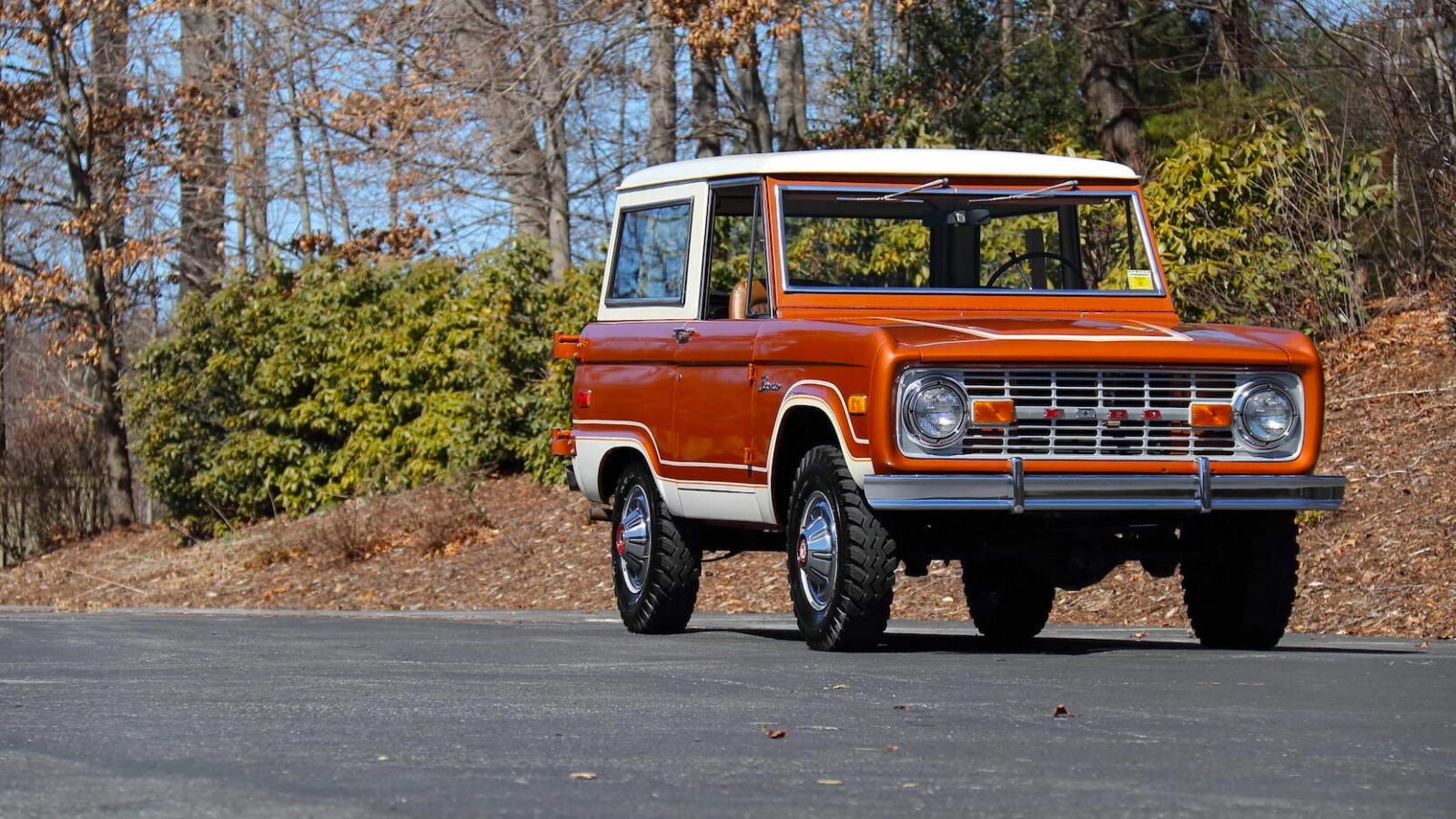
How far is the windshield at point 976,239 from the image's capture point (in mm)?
11273

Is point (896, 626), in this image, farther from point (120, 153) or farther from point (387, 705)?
point (120, 153)

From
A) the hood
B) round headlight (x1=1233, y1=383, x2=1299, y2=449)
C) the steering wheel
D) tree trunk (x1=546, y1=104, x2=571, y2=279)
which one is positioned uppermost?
tree trunk (x1=546, y1=104, x2=571, y2=279)

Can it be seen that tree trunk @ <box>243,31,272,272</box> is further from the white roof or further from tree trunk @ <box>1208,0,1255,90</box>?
the white roof

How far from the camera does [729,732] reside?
22.6ft

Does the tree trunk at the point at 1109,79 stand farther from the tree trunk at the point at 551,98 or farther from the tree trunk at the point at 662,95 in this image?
the tree trunk at the point at 551,98

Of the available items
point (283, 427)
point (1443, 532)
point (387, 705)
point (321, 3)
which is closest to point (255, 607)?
point (283, 427)

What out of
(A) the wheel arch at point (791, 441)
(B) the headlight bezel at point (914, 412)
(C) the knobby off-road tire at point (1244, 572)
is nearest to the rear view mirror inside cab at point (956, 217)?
(A) the wheel arch at point (791, 441)

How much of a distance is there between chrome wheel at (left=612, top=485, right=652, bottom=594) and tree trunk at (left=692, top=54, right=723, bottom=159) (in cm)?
1297

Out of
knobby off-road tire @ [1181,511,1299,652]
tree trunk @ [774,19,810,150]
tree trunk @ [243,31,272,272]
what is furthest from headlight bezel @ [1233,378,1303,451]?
tree trunk @ [243,31,272,272]

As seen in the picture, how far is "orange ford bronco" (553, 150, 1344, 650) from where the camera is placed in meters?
9.61

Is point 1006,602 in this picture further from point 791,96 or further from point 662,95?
point 791,96

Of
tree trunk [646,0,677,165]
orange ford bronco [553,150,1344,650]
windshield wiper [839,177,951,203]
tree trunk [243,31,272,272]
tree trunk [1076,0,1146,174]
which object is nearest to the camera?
orange ford bronco [553,150,1344,650]

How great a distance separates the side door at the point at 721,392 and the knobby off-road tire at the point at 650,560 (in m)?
0.40

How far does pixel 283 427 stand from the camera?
86.7ft
